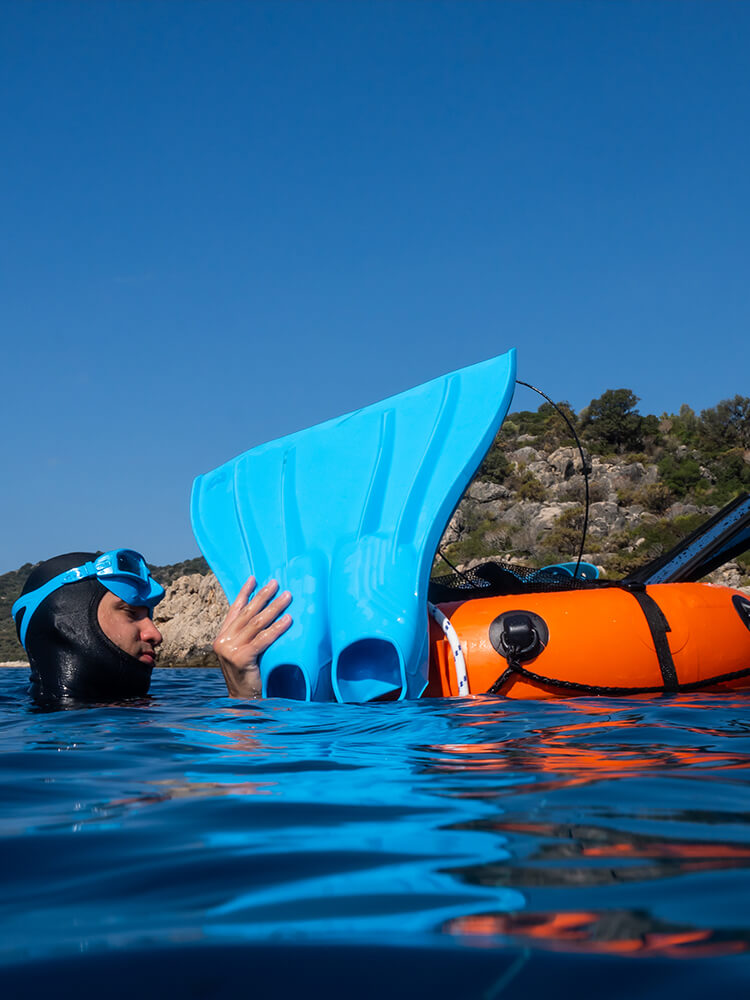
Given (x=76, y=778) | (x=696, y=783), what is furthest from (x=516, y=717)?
(x=76, y=778)

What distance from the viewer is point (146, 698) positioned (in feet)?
12.6

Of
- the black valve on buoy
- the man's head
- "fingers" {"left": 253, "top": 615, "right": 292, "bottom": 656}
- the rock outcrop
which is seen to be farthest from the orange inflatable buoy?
the rock outcrop

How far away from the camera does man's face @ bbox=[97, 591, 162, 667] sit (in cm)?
345

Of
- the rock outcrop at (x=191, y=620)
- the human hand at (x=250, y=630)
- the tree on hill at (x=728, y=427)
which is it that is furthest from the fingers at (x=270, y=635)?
the tree on hill at (x=728, y=427)

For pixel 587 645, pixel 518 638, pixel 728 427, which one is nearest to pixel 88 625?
pixel 518 638

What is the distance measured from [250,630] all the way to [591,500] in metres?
25.3

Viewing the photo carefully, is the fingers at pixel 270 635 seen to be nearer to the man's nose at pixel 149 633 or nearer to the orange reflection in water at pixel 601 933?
the man's nose at pixel 149 633

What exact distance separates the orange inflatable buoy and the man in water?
0.79 m

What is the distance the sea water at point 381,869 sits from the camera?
0.76 meters

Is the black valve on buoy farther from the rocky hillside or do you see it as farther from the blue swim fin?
the rocky hillside

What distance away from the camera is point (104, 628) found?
3426mm

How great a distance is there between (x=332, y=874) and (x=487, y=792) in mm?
538

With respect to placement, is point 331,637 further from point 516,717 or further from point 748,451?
point 748,451

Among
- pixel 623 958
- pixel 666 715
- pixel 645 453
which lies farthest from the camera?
pixel 645 453
